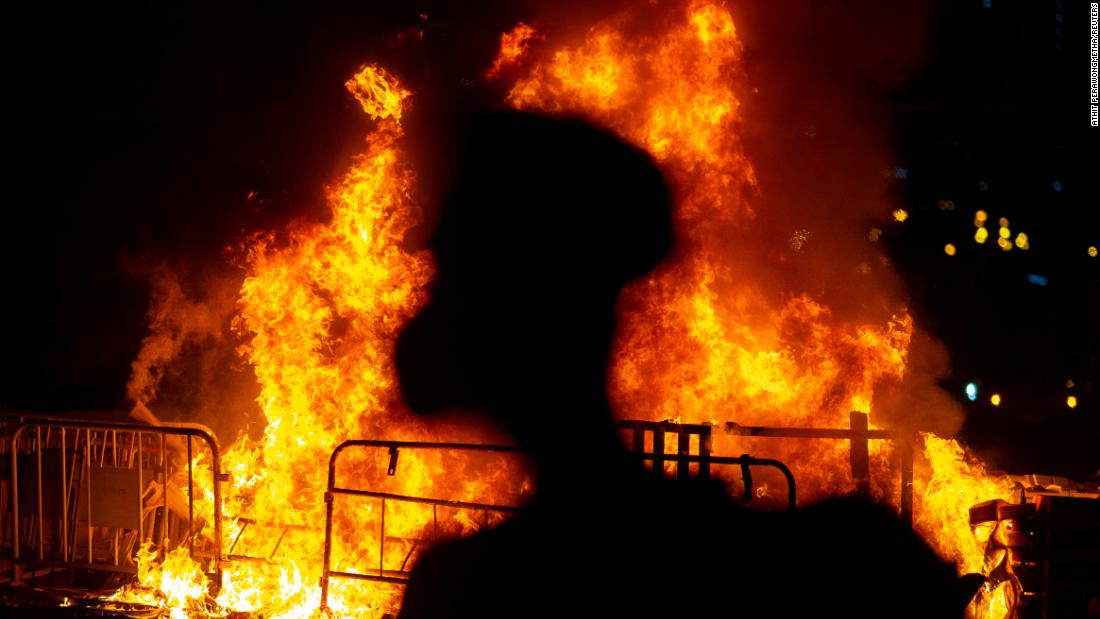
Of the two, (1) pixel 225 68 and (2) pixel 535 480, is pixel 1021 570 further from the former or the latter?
(1) pixel 225 68

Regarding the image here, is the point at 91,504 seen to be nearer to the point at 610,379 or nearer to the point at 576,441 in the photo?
the point at 576,441

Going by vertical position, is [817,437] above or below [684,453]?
above

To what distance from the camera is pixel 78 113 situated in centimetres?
1162

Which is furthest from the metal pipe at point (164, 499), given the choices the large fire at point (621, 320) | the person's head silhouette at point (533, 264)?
A: the person's head silhouette at point (533, 264)

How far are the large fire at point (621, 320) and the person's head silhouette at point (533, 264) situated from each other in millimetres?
325

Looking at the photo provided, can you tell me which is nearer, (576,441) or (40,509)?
(40,509)

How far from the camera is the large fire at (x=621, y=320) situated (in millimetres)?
7883

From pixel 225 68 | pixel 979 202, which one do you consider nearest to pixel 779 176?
pixel 225 68

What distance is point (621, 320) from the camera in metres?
8.52

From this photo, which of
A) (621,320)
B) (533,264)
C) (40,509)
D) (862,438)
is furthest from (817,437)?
(40,509)

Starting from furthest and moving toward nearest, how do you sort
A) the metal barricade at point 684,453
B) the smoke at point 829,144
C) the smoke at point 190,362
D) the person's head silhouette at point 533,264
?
the smoke at point 190,362 < the smoke at point 829,144 < the person's head silhouette at point 533,264 < the metal barricade at point 684,453

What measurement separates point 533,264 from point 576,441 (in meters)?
2.13

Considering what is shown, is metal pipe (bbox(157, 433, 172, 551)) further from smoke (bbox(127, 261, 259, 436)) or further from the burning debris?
smoke (bbox(127, 261, 259, 436))

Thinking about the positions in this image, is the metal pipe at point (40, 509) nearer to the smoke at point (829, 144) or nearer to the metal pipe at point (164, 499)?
the metal pipe at point (164, 499)
